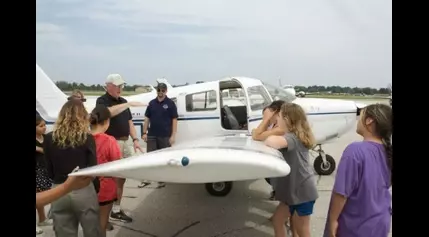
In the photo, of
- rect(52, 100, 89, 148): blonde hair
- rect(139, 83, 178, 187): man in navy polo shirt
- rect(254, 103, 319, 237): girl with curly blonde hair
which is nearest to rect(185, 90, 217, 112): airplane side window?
rect(139, 83, 178, 187): man in navy polo shirt

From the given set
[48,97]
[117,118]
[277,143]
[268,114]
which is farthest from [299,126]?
[48,97]

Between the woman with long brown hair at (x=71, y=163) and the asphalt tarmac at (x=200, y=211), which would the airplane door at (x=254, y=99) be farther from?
the woman with long brown hair at (x=71, y=163)

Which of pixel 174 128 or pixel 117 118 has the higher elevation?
Answer: pixel 117 118

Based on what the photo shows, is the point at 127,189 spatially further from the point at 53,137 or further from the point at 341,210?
the point at 341,210

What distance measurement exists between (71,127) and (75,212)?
635mm

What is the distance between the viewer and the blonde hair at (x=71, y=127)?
8.80 ft

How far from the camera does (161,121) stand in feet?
19.2

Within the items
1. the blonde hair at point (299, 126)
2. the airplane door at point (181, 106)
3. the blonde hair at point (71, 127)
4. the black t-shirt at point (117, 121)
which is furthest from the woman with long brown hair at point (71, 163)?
the airplane door at point (181, 106)

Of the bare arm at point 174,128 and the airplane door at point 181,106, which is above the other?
the airplane door at point 181,106

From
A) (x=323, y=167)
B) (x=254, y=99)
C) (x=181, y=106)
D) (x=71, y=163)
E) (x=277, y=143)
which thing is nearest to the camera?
(x=71, y=163)

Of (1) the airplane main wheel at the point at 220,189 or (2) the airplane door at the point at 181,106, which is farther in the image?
(2) the airplane door at the point at 181,106

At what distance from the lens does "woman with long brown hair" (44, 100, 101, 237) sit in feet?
8.74

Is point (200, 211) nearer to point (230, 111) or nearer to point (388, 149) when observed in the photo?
point (230, 111)

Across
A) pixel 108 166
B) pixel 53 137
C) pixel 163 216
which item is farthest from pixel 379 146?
pixel 163 216
